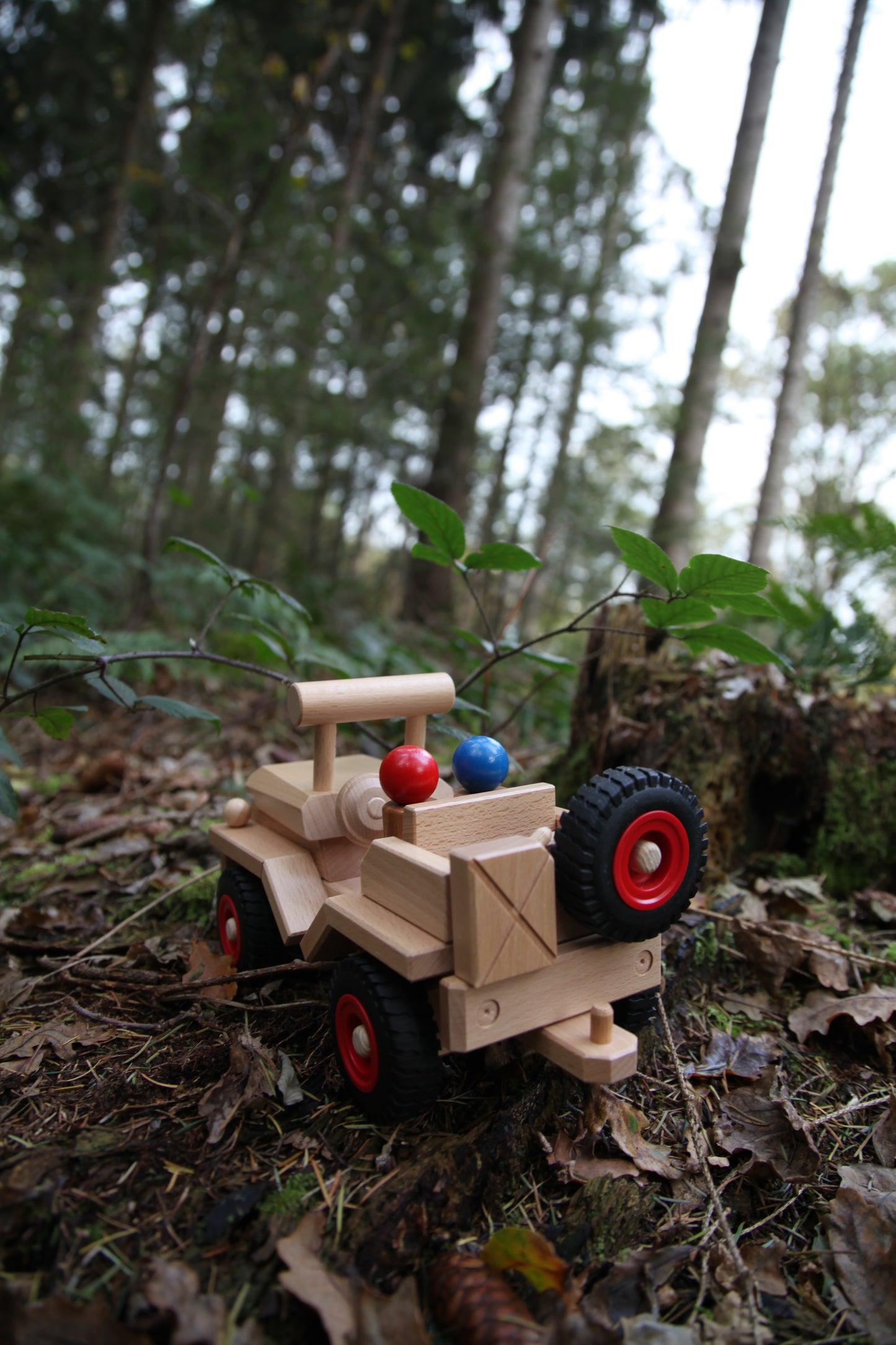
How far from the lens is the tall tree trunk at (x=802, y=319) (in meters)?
9.88

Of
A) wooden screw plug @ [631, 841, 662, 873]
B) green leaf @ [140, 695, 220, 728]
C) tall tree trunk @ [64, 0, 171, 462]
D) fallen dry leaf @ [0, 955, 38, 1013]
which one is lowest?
fallen dry leaf @ [0, 955, 38, 1013]

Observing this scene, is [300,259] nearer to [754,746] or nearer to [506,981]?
[754,746]

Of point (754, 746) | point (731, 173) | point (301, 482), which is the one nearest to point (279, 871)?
point (754, 746)

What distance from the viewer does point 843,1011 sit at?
5.98 ft

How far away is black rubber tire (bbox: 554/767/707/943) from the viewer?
4.29ft

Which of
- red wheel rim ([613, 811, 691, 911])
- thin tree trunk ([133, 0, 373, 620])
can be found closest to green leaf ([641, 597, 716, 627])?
red wheel rim ([613, 811, 691, 911])

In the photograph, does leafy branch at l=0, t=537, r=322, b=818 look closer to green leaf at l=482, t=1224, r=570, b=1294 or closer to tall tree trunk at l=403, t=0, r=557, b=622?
green leaf at l=482, t=1224, r=570, b=1294

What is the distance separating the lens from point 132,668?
14.8 feet

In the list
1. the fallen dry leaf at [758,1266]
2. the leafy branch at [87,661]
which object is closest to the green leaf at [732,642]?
the leafy branch at [87,661]

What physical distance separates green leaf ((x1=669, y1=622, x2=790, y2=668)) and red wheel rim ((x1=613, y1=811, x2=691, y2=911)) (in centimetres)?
62

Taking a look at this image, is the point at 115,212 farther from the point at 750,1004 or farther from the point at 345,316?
the point at 750,1004

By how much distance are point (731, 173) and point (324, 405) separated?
A: 5.25 meters

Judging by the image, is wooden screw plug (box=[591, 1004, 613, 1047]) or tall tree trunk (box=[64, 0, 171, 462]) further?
tall tree trunk (box=[64, 0, 171, 462])

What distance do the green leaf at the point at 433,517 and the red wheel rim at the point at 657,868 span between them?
911 millimetres
